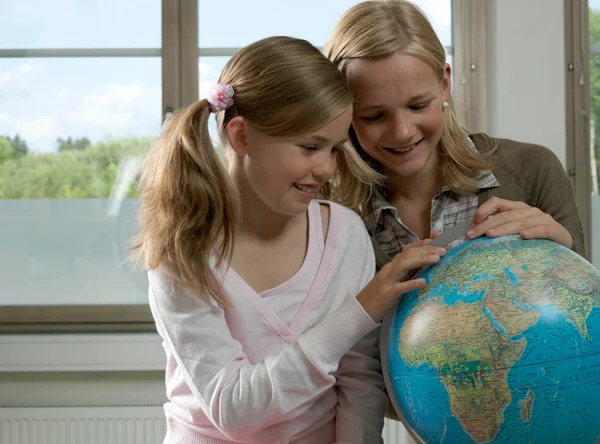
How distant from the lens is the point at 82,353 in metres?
3.10

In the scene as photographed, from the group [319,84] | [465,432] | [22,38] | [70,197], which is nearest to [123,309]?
[70,197]

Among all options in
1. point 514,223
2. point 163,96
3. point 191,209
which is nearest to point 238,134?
point 191,209

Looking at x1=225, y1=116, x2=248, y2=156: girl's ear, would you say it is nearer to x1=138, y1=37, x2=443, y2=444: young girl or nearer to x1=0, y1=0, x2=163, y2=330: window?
x1=138, y1=37, x2=443, y2=444: young girl

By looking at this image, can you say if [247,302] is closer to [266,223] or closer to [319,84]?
[266,223]

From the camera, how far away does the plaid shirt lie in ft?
5.55

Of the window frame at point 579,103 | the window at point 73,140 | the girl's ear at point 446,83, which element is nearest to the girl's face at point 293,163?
the girl's ear at point 446,83

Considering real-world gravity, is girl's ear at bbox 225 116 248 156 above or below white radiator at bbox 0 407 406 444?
above

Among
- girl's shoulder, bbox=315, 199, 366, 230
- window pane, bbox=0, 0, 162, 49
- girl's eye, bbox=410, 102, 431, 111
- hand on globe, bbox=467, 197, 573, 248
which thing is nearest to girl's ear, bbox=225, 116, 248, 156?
girl's shoulder, bbox=315, 199, 366, 230

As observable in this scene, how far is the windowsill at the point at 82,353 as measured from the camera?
121 inches

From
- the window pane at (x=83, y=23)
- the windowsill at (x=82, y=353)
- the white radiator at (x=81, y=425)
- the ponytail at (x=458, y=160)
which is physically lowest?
the white radiator at (x=81, y=425)

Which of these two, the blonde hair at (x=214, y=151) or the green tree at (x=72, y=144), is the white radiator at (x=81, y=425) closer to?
the green tree at (x=72, y=144)

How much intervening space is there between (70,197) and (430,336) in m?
2.36

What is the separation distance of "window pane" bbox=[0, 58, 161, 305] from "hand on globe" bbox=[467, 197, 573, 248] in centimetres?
207

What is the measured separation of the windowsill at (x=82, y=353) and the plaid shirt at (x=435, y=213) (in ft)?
5.26
